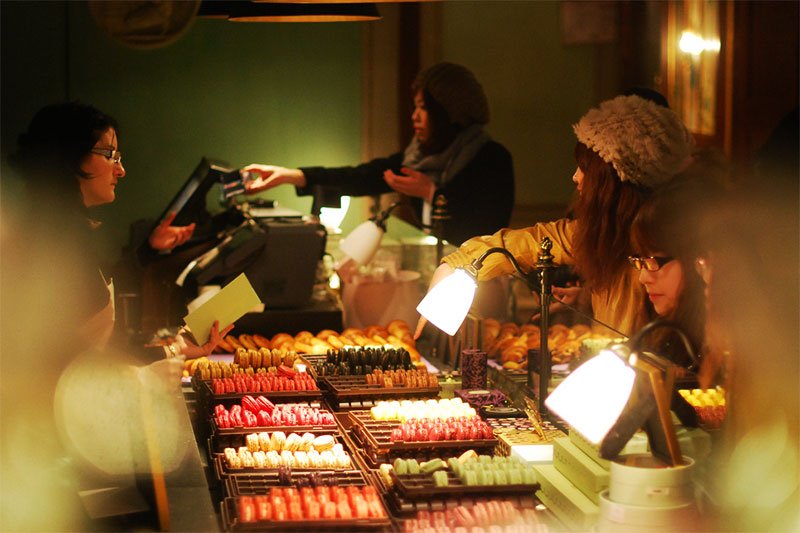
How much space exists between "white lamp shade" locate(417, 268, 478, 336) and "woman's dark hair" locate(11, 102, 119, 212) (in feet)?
3.37

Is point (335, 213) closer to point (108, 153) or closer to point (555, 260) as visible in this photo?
point (555, 260)

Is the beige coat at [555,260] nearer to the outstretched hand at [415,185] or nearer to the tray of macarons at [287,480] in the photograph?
the tray of macarons at [287,480]

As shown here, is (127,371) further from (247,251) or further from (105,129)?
(247,251)

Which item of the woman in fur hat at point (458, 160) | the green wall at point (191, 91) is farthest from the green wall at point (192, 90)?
the woman in fur hat at point (458, 160)

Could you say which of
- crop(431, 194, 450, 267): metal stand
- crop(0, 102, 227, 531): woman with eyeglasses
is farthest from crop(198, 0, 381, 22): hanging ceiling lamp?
crop(0, 102, 227, 531): woman with eyeglasses

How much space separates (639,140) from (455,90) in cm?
193

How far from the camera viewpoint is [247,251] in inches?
197

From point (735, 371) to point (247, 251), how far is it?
3.13m

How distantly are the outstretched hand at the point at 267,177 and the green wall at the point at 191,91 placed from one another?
73.7 inches

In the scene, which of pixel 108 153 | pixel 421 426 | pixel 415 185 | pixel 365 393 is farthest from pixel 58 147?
pixel 415 185

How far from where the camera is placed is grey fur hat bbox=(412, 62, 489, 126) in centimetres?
483

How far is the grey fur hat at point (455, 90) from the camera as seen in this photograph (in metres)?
4.83

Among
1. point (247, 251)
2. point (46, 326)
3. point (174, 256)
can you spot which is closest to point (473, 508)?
point (46, 326)

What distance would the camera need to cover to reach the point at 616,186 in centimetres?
312
